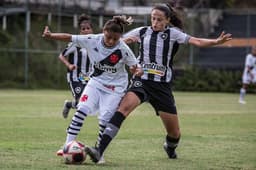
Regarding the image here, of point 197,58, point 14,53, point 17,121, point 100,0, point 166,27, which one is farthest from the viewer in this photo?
point 100,0

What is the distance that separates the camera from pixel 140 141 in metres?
13.4

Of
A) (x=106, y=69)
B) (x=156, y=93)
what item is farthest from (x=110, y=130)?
(x=156, y=93)

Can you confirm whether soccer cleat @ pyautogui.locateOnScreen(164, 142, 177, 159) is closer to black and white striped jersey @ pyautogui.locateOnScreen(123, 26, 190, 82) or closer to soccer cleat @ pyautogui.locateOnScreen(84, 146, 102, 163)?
black and white striped jersey @ pyautogui.locateOnScreen(123, 26, 190, 82)

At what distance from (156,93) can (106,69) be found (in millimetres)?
865

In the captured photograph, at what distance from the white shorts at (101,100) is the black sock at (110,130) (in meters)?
0.21

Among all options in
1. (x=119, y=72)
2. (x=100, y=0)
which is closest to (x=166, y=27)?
(x=119, y=72)

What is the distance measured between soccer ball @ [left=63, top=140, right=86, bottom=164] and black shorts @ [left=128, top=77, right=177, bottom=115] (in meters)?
1.29

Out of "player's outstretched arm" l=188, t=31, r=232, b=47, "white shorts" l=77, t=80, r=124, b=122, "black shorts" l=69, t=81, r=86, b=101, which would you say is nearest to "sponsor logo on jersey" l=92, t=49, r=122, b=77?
"white shorts" l=77, t=80, r=124, b=122

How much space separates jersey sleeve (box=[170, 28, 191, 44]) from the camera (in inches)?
424

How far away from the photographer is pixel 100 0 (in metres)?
A: 46.6

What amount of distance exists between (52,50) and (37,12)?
2199 millimetres

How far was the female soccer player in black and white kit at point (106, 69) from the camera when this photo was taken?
1021 cm

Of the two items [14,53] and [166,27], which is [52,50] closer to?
[14,53]

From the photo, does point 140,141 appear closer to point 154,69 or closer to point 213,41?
point 154,69
